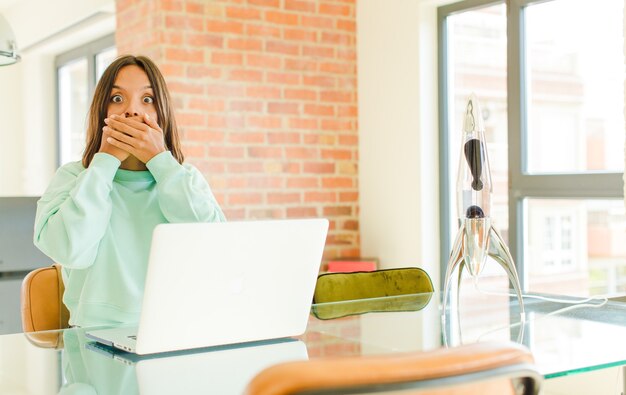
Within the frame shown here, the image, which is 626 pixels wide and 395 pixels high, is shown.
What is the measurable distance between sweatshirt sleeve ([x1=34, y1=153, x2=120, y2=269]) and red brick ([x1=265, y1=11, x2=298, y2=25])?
7.30 feet

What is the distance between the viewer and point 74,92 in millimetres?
6395

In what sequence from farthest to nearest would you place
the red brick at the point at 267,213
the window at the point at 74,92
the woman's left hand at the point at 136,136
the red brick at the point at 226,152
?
the window at the point at 74,92
the red brick at the point at 267,213
the red brick at the point at 226,152
the woman's left hand at the point at 136,136

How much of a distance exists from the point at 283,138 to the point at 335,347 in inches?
101

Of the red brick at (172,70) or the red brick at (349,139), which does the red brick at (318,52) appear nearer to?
the red brick at (349,139)

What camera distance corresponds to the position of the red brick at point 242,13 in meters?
3.95

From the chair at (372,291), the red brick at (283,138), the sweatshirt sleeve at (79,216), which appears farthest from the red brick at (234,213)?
the sweatshirt sleeve at (79,216)

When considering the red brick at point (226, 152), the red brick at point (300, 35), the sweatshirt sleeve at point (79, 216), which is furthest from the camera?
the red brick at point (300, 35)

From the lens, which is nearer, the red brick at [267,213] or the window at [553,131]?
the window at [553,131]

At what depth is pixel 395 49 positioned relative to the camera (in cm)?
413

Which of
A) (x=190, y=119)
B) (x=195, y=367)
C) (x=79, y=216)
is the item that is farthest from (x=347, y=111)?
(x=195, y=367)

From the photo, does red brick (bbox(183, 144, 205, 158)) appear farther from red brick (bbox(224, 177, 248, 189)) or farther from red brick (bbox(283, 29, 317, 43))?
red brick (bbox(283, 29, 317, 43))

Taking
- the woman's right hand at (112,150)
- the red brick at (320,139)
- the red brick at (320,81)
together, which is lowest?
the woman's right hand at (112,150)

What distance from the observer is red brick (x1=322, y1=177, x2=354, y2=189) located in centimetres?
427

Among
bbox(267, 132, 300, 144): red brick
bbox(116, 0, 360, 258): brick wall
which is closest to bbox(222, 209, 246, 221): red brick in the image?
bbox(116, 0, 360, 258): brick wall
